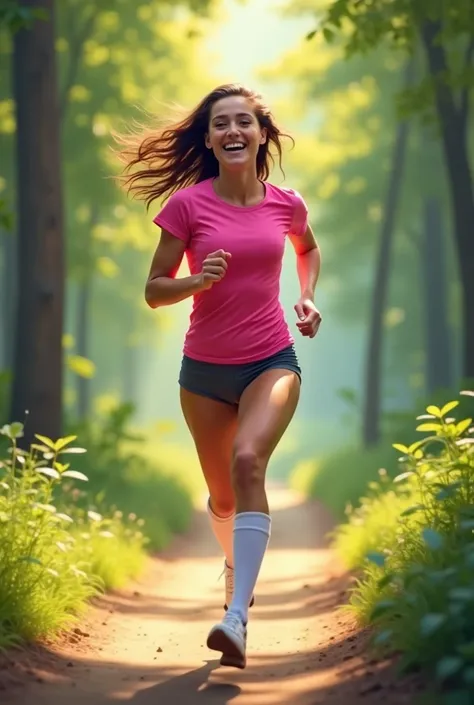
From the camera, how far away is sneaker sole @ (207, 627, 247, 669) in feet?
15.3

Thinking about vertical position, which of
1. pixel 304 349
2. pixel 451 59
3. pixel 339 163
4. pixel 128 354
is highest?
pixel 451 59

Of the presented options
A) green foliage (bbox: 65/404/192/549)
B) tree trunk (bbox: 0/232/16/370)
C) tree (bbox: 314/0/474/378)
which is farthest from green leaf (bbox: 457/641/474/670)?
tree trunk (bbox: 0/232/16/370)

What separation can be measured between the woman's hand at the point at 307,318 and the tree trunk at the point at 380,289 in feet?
43.3

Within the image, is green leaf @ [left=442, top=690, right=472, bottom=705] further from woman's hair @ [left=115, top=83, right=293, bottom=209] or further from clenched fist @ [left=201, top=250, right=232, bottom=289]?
woman's hair @ [left=115, top=83, right=293, bottom=209]

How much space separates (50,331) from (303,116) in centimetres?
1382

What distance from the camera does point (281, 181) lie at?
46.3 ft

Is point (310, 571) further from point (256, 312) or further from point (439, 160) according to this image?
point (439, 160)

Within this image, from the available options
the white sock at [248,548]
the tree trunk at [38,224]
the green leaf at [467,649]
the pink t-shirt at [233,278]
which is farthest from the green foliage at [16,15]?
the green leaf at [467,649]

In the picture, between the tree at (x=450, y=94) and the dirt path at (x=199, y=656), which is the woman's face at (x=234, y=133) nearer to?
the dirt path at (x=199, y=656)

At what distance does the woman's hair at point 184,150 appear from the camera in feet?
19.0

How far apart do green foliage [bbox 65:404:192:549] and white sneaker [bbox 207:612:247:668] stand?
5552 mm

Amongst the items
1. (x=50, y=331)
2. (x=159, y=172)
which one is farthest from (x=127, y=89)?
(x=159, y=172)

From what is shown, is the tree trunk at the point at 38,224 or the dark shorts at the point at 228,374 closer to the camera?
the dark shorts at the point at 228,374

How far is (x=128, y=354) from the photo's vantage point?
36312 millimetres
